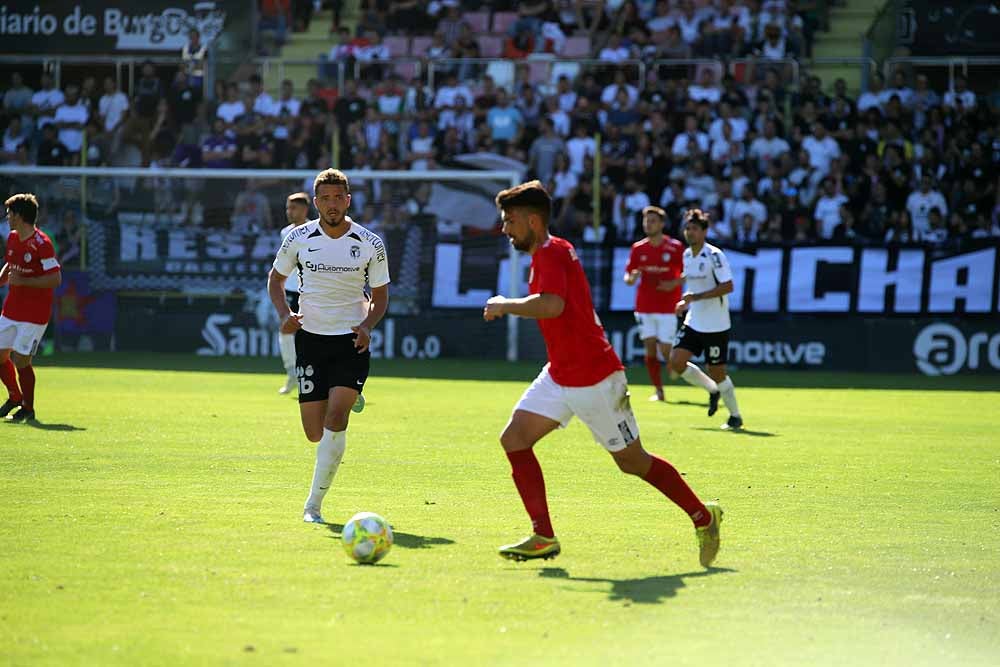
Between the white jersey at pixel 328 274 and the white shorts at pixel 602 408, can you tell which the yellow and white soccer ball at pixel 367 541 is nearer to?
the white shorts at pixel 602 408

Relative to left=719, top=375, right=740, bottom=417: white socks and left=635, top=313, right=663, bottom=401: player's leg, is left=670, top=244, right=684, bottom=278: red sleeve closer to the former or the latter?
left=635, top=313, right=663, bottom=401: player's leg

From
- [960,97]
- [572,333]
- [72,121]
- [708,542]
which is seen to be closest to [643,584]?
[708,542]

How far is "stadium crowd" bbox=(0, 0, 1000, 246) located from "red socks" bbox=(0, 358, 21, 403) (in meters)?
11.8

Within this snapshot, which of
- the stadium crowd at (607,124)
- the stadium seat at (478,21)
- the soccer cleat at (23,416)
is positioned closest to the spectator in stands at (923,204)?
the stadium crowd at (607,124)

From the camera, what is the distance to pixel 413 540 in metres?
8.56

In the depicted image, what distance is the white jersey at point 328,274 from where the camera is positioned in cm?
963

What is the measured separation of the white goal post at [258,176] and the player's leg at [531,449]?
17565mm

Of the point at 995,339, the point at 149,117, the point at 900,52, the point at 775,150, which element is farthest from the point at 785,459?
the point at 149,117

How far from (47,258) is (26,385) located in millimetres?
1386

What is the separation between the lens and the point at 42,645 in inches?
232

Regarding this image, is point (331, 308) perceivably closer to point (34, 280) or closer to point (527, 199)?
point (527, 199)

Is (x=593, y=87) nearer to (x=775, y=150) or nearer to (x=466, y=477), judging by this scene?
(x=775, y=150)

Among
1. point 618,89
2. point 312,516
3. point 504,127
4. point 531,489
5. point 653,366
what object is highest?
point 618,89

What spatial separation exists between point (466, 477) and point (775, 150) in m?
16.6
